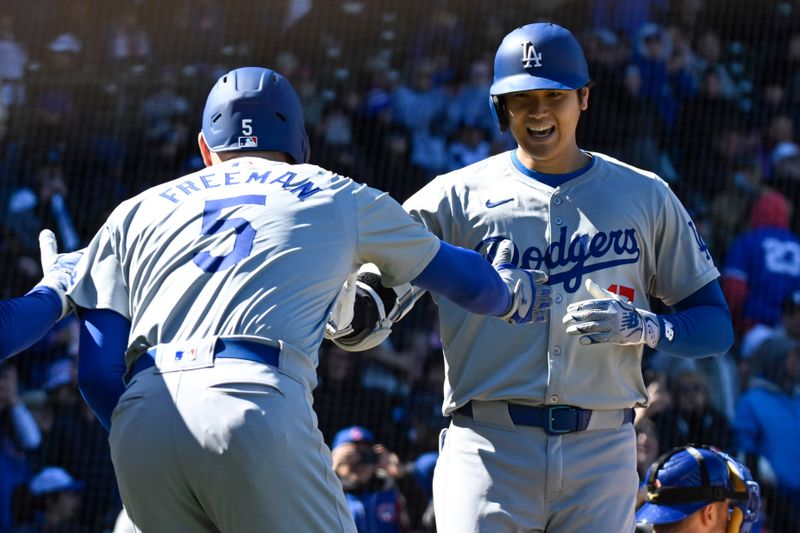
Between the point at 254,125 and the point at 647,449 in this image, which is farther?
the point at 647,449

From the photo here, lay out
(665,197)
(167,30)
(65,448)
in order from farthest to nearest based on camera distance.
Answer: (167,30)
(65,448)
(665,197)

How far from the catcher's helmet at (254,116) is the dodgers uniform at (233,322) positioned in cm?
13

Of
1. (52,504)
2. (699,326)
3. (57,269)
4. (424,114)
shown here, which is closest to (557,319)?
(699,326)

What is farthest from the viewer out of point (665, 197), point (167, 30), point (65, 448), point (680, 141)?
point (167, 30)

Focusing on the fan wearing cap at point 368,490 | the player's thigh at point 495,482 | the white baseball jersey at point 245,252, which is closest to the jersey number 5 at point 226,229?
the white baseball jersey at point 245,252

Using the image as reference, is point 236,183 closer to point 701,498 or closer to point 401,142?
point 701,498

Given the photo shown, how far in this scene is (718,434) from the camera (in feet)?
24.6

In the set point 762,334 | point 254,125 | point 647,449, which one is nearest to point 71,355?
point 647,449

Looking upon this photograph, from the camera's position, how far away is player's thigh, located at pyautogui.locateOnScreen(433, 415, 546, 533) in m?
3.22

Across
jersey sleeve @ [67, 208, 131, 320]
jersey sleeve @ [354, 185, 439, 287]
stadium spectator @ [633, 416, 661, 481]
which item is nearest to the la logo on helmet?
jersey sleeve @ [354, 185, 439, 287]

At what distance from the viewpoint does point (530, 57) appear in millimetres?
3469

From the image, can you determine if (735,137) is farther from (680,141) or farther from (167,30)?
(167,30)

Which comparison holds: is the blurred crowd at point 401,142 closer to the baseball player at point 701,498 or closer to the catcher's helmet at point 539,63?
the baseball player at point 701,498

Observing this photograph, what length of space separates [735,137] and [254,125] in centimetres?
654
